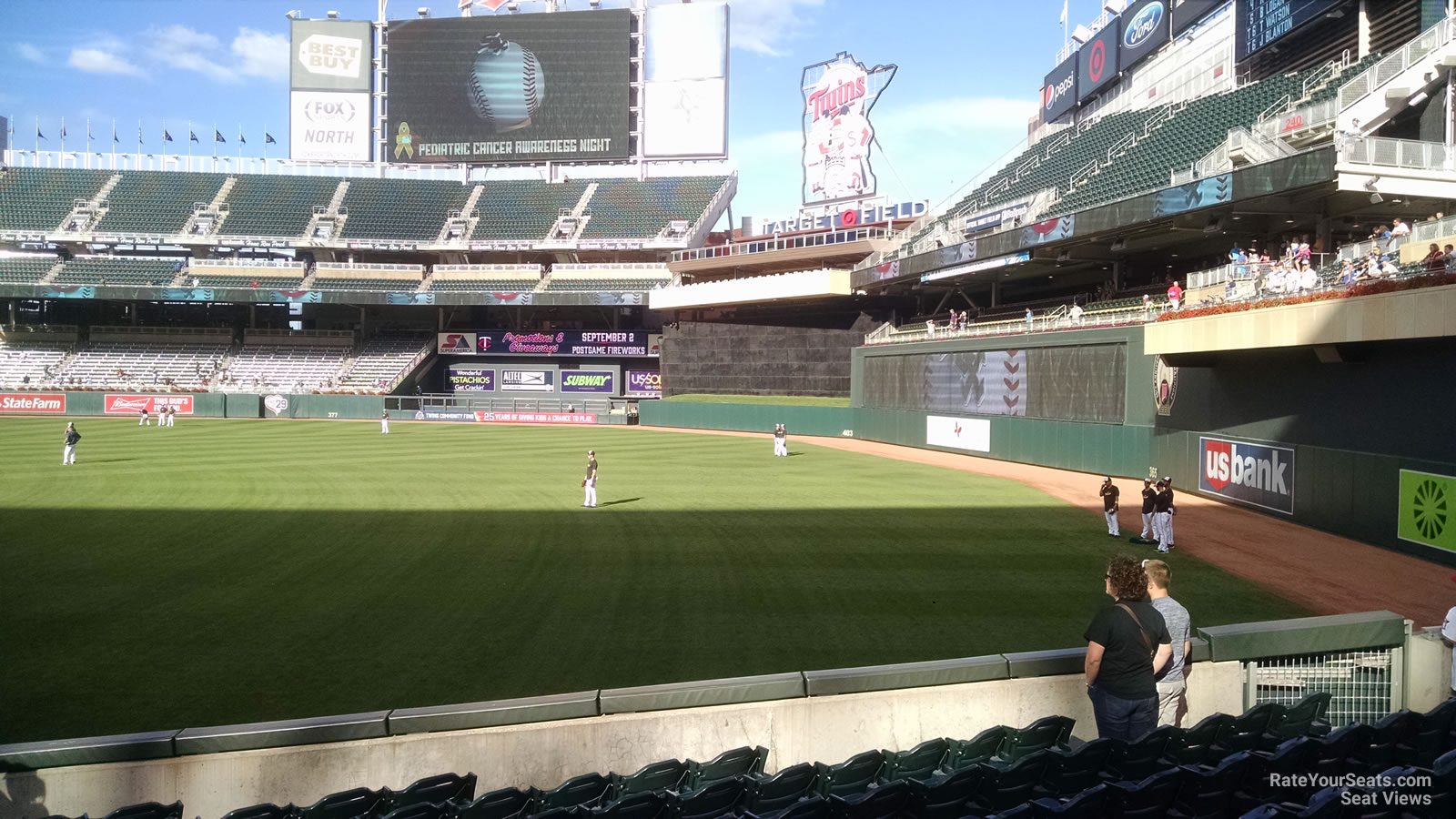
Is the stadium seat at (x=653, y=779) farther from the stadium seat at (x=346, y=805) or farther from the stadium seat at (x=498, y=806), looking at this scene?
the stadium seat at (x=346, y=805)

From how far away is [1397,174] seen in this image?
20.1 metres

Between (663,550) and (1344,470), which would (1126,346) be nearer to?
(1344,470)

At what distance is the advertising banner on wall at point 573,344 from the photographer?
2350 inches

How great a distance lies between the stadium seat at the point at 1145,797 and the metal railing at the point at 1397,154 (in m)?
19.9

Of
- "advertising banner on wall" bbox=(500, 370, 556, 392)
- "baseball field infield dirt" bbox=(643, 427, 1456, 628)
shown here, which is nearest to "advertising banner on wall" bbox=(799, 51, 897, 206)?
"advertising banner on wall" bbox=(500, 370, 556, 392)

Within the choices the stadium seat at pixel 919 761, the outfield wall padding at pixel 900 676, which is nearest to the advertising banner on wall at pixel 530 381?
the outfield wall padding at pixel 900 676

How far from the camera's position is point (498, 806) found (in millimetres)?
5211

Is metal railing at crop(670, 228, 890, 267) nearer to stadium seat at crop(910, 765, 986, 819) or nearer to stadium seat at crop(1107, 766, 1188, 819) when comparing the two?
stadium seat at crop(910, 765, 986, 819)

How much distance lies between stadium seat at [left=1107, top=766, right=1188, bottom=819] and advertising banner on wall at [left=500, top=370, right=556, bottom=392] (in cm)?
5751

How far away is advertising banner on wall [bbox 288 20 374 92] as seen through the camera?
209ft

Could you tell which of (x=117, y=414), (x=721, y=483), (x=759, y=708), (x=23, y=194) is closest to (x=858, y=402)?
(x=721, y=483)

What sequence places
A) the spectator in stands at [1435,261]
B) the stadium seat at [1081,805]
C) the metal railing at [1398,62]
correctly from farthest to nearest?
the metal railing at [1398,62] → the spectator in stands at [1435,261] → the stadium seat at [1081,805]

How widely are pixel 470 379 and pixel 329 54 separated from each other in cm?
2498

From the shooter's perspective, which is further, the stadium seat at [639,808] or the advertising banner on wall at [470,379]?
the advertising banner on wall at [470,379]
